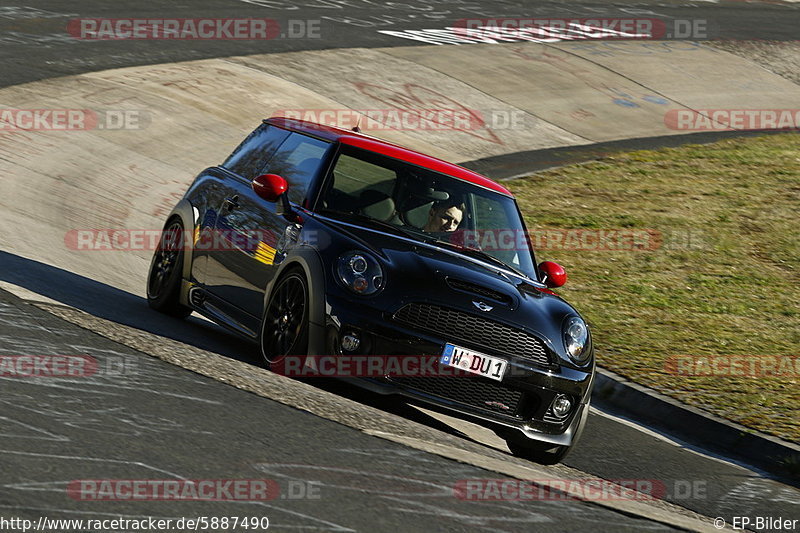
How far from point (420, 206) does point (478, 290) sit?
3.48ft

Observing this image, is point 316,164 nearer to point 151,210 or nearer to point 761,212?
point 151,210

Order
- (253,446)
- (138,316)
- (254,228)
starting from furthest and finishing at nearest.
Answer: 1. (138,316)
2. (254,228)
3. (253,446)

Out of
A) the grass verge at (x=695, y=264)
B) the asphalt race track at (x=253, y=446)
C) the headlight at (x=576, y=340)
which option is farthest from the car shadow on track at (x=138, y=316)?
the grass verge at (x=695, y=264)

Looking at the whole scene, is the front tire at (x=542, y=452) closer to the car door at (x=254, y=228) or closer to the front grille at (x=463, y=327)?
the front grille at (x=463, y=327)

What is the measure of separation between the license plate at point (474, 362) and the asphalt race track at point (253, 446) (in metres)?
0.40

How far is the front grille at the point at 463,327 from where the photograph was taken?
271 inches

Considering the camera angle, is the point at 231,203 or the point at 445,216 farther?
the point at 231,203

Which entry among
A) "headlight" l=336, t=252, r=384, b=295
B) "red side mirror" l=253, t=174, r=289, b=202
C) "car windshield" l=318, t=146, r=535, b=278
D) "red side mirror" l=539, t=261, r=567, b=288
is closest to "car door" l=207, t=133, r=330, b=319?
"red side mirror" l=253, t=174, r=289, b=202

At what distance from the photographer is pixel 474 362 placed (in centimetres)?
688

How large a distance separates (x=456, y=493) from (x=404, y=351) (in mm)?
1539

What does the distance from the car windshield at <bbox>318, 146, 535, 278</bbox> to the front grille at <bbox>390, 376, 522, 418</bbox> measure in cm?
114

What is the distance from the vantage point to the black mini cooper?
22.6 feet

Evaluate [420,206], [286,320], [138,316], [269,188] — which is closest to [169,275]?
[138,316]

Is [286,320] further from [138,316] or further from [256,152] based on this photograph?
[256,152]
